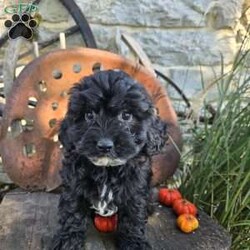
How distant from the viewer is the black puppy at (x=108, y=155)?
1350 mm

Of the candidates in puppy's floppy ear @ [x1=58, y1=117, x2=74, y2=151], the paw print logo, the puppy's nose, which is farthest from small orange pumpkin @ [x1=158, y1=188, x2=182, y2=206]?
the paw print logo

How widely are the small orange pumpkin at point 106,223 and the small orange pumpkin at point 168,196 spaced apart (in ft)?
1.07

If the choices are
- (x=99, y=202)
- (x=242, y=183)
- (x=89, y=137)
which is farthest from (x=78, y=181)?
(x=242, y=183)

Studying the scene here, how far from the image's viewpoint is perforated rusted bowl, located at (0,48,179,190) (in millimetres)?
1880

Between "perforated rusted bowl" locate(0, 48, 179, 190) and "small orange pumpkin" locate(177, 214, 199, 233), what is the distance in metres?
0.50

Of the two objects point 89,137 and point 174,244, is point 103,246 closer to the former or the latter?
point 174,244

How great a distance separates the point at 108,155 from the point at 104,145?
3cm

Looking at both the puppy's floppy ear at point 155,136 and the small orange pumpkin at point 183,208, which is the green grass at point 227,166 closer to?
the small orange pumpkin at point 183,208

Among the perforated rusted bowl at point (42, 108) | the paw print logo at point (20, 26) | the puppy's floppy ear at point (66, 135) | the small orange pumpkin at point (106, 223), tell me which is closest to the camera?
the puppy's floppy ear at point (66, 135)

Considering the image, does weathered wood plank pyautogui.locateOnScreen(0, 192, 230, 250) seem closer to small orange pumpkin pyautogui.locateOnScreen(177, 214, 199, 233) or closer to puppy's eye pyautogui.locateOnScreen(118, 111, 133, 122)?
small orange pumpkin pyautogui.locateOnScreen(177, 214, 199, 233)

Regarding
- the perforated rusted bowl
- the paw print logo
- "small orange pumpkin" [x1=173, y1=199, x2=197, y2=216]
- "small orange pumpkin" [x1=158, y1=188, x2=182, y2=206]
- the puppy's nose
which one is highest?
the puppy's nose

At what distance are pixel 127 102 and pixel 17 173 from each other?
745 millimetres

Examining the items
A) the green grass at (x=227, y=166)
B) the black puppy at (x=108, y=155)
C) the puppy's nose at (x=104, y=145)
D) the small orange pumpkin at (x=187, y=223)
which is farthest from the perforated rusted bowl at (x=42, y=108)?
the puppy's nose at (x=104, y=145)

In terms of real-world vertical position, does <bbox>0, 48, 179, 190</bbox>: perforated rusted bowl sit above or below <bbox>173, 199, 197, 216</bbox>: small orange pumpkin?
above
